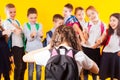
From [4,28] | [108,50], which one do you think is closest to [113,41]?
[108,50]

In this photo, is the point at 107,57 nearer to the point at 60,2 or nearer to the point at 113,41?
the point at 113,41

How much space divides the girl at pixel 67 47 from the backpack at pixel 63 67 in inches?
1.8

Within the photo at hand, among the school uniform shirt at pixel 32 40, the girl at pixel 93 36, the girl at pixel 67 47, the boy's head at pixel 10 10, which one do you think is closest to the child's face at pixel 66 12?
the girl at pixel 93 36

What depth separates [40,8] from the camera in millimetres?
4605

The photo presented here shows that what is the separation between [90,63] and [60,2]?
2.01 m

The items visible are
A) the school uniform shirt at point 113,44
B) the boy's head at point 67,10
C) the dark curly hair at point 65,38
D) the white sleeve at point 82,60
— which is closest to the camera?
Answer: the white sleeve at point 82,60

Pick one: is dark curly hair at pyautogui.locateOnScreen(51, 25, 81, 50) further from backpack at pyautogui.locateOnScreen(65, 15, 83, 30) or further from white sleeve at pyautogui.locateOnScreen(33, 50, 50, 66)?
backpack at pyautogui.locateOnScreen(65, 15, 83, 30)

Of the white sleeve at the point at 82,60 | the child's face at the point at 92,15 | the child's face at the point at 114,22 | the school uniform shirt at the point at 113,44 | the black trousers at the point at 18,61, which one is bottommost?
→ the black trousers at the point at 18,61

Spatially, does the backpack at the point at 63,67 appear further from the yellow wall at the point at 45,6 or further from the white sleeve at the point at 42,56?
the yellow wall at the point at 45,6

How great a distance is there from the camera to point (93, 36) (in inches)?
176

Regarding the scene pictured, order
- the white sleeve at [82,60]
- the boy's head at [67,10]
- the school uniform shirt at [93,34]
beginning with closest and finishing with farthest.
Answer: the white sleeve at [82,60]
the school uniform shirt at [93,34]
the boy's head at [67,10]

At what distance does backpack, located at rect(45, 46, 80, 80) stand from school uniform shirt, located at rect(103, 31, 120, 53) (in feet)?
5.60

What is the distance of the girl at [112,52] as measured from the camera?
429 centimetres

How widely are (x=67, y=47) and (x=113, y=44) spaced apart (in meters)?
1.73
